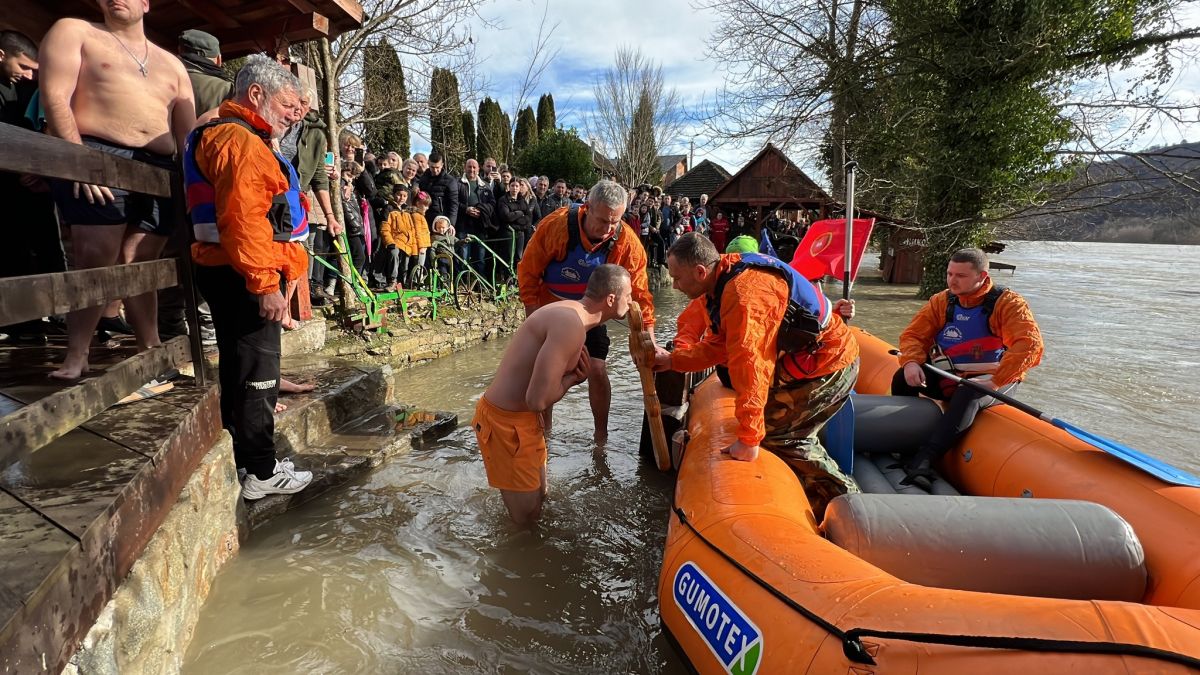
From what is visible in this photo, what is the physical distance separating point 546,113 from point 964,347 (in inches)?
1357

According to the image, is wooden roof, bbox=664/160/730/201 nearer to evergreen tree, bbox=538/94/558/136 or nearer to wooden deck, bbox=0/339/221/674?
evergreen tree, bbox=538/94/558/136

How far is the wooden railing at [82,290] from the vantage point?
173cm

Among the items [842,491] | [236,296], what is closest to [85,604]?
[236,296]

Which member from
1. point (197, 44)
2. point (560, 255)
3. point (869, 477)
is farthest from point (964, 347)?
point (197, 44)

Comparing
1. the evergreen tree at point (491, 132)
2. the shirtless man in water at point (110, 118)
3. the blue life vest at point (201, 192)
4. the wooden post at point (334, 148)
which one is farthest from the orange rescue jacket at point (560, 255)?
the evergreen tree at point (491, 132)

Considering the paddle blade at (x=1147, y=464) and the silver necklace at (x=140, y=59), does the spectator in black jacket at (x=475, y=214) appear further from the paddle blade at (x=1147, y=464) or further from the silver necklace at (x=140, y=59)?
the paddle blade at (x=1147, y=464)

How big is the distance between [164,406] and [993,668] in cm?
321

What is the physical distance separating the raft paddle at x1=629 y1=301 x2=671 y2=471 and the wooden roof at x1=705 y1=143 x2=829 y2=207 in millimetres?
18738

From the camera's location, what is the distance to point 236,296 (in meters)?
2.88

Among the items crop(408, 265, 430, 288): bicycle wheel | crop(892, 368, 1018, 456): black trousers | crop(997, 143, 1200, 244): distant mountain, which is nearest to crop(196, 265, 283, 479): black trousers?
crop(892, 368, 1018, 456): black trousers

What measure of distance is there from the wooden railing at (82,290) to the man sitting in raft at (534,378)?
147 centimetres

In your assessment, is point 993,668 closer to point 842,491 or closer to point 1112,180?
point 842,491

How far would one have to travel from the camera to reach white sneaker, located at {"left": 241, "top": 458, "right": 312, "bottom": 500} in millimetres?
3223

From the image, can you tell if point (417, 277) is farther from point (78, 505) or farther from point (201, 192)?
point (78, 505)
